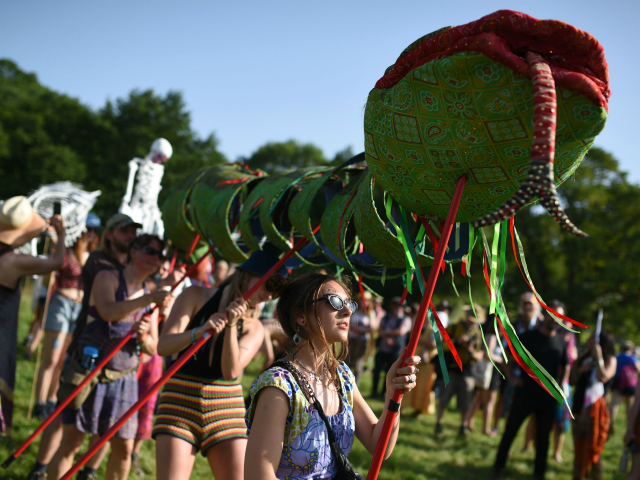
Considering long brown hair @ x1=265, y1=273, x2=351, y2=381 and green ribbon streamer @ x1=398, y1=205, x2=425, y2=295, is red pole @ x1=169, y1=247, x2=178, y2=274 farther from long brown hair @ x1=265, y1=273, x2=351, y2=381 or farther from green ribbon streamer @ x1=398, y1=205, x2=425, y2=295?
green ribbon streamer @ x1=398, y1=205, x2=425, y2=295

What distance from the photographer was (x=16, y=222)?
123 inches

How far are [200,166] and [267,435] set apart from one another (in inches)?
1101

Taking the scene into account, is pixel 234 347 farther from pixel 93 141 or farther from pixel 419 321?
pixel 93 141

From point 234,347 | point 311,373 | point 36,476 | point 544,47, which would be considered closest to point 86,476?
point 36,476

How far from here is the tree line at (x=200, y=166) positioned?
21812 mm

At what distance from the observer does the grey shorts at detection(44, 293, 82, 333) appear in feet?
16.3

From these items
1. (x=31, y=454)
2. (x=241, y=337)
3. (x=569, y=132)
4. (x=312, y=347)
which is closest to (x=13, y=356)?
(x=31, y=454)

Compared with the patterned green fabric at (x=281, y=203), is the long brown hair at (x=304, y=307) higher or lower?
lower

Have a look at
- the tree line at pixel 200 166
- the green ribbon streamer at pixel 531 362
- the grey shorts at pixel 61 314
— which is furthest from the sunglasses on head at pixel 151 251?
the tree line at pixel 200 166

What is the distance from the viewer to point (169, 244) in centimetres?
398

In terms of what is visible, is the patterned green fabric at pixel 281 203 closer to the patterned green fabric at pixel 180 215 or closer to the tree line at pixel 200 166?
the patterned green fabric at pixel 180 215

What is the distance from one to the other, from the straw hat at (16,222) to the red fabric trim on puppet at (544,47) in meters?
2.82

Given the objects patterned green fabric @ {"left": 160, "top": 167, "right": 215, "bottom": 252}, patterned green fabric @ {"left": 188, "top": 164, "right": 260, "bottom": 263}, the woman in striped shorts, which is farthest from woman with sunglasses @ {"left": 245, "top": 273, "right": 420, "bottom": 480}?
patterned green fabric @ {"left": 160, "top": 167, "right": 215, "bottom": 252}

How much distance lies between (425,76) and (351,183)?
0.95m
